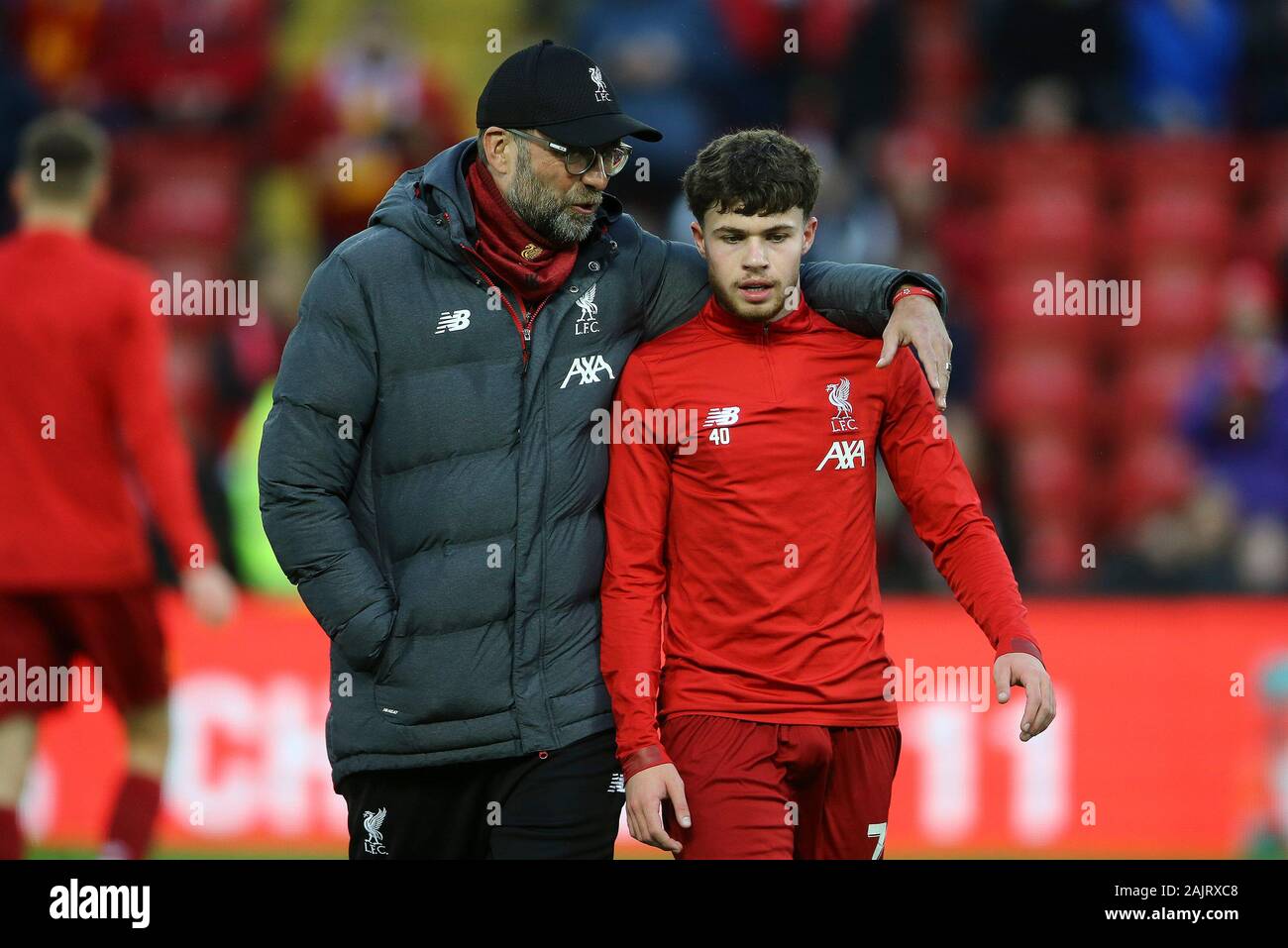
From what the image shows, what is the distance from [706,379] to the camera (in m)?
3.65

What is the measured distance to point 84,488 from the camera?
6008mm

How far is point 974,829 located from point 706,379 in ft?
12.3

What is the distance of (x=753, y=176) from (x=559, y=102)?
416 millimetres

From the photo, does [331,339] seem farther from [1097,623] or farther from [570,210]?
[1097,623]

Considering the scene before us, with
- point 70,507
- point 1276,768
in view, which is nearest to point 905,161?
point 1276,768

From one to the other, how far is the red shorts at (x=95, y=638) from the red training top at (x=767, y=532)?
279cm

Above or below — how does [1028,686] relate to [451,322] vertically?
below

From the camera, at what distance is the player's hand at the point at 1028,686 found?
328 centimetres

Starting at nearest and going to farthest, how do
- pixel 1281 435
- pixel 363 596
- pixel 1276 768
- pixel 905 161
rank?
pixel 363 596 < pixel 1276 768 < pixel 1281 435 < pixel 905 161

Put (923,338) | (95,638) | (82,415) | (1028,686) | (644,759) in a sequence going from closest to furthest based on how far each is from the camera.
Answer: (1028,686), (644,759), (923,338), (95,638), (82,415)

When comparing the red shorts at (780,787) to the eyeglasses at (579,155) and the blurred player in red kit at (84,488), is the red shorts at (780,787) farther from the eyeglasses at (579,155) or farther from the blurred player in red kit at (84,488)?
the blurred player in red kit at (84,488)
